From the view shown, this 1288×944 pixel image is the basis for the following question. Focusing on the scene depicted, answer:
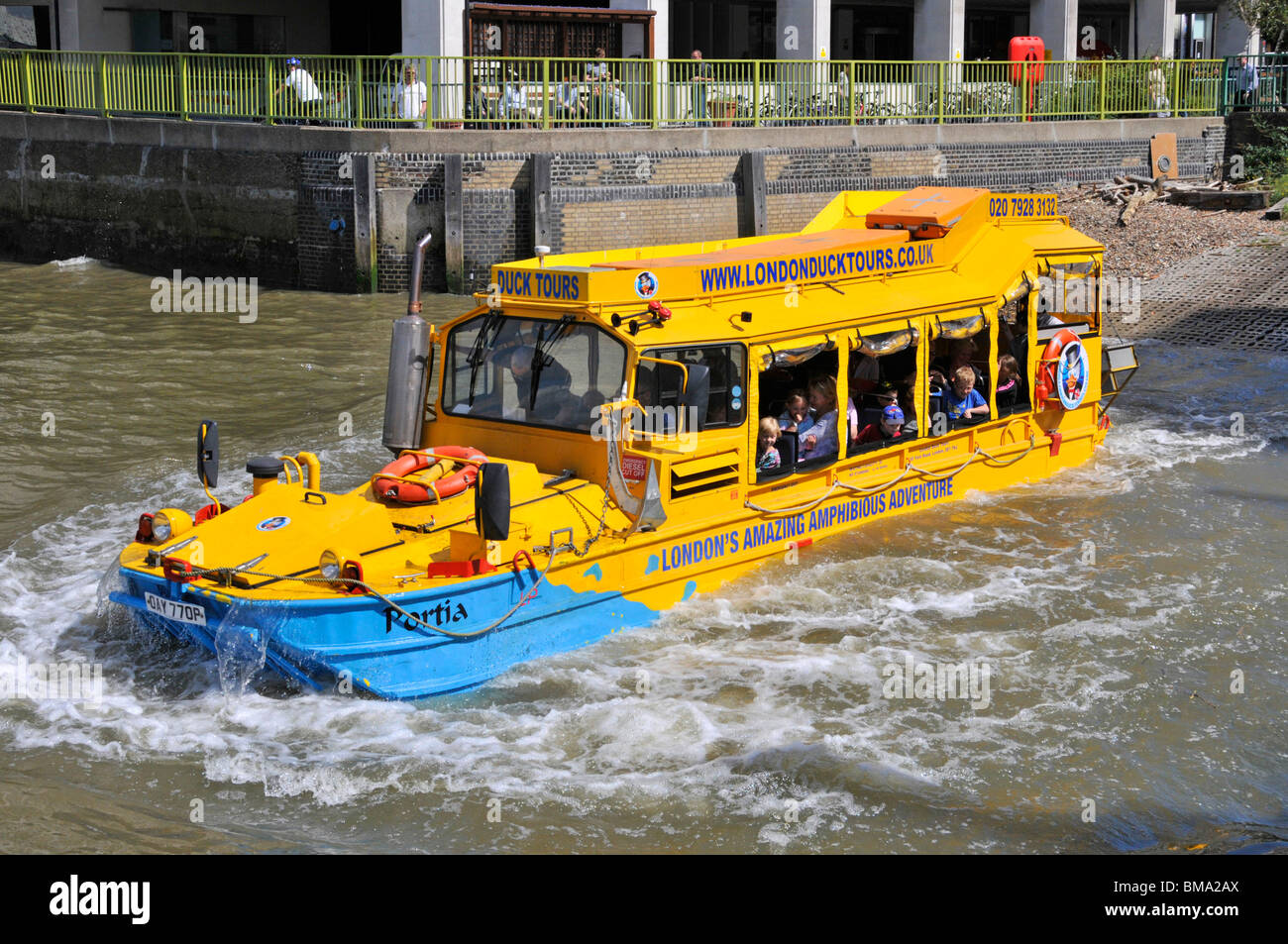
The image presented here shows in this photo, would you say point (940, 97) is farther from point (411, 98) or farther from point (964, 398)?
point (964, 398)

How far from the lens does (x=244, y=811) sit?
781cm

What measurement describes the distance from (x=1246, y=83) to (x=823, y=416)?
23.4 metres

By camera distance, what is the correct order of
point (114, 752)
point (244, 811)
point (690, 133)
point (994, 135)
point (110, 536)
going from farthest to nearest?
point (994, 135) < point (690, 133) < point (110, 536) < point (114, 752) < point (244, 811)

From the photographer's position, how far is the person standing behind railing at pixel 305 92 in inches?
938

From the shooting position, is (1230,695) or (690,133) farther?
A: (690,133)

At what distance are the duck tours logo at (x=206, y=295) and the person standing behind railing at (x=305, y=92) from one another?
278 centimetres

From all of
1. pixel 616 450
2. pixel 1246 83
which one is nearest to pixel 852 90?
pixel 1246 83

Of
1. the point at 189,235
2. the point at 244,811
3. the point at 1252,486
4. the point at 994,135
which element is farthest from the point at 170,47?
the point at 244,811

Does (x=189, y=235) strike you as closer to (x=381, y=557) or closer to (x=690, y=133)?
(x=690, y=133)

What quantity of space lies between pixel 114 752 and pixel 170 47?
2858cm

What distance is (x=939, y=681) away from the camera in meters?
9.59

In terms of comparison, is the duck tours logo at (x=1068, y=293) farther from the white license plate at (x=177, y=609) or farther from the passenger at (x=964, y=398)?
the white license plate at (x=177, y=609)

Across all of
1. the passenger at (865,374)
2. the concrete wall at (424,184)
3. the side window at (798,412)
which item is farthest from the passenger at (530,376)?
the concrete wall at (424,184)

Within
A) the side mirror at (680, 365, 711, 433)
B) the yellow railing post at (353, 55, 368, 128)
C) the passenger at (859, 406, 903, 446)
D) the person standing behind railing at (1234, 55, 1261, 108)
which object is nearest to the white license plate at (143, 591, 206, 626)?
the side mirror at (680, 365, 711, 433)
